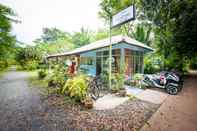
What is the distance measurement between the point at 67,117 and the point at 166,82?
6645 millimetres

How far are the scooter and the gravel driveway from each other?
9.64 ft

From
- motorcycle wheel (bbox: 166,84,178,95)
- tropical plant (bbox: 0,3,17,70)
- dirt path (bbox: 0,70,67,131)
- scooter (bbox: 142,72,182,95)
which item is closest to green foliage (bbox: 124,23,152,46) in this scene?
scooter (bbox: 142,72,182,95)

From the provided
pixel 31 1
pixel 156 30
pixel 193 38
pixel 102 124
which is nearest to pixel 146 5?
pixel 156 30

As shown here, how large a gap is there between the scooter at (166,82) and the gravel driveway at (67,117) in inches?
116

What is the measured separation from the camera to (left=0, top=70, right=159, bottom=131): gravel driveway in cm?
387

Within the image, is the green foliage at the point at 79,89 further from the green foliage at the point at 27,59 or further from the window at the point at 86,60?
the green foliage at the point at 27,59

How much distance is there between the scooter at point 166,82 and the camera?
8092mm

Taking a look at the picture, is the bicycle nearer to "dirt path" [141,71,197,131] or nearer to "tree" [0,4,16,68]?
"dirt path" [141,71,197,131]

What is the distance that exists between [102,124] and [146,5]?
1880 cm

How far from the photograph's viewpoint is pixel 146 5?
61.5 ft

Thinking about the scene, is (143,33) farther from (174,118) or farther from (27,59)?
(27,59)

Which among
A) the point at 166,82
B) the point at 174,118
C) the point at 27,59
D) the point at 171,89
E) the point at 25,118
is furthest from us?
the point at 27,59

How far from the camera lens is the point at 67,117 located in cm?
452

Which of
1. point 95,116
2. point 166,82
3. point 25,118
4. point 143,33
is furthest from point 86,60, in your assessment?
point 143,33
